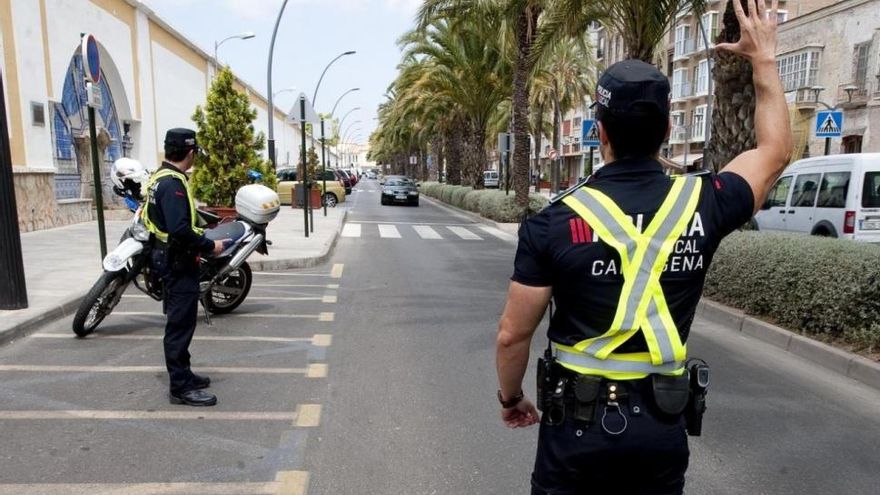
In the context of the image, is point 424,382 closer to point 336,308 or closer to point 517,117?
point 336,308

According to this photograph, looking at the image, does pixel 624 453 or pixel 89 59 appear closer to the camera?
pixel 624 453

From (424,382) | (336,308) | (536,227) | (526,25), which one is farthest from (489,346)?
(526,25)

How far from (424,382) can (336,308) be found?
9.29ft

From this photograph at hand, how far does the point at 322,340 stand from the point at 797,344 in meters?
4.47

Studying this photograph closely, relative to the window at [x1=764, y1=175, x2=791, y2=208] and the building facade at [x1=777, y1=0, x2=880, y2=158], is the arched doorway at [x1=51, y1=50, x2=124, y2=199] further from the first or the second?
the building facade at [x1=777, y1=0, x2=880, y2=158]

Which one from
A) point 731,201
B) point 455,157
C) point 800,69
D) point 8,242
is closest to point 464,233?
point 8,242

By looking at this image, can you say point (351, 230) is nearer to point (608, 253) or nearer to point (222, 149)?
point (222, 149)

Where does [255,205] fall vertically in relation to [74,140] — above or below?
below

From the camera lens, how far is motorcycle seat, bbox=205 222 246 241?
650cm

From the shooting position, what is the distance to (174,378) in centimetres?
441

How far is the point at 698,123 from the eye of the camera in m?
46.1

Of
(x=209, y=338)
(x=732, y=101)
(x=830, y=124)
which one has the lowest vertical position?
(x=209, y=338)

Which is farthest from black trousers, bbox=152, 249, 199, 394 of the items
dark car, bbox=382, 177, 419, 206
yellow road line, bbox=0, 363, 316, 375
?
dark car, bbox=382, 177, 419, 206

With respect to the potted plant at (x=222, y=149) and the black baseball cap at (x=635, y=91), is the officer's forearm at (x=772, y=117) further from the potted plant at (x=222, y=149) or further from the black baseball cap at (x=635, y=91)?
the potted plant at (x=222, y=149)
